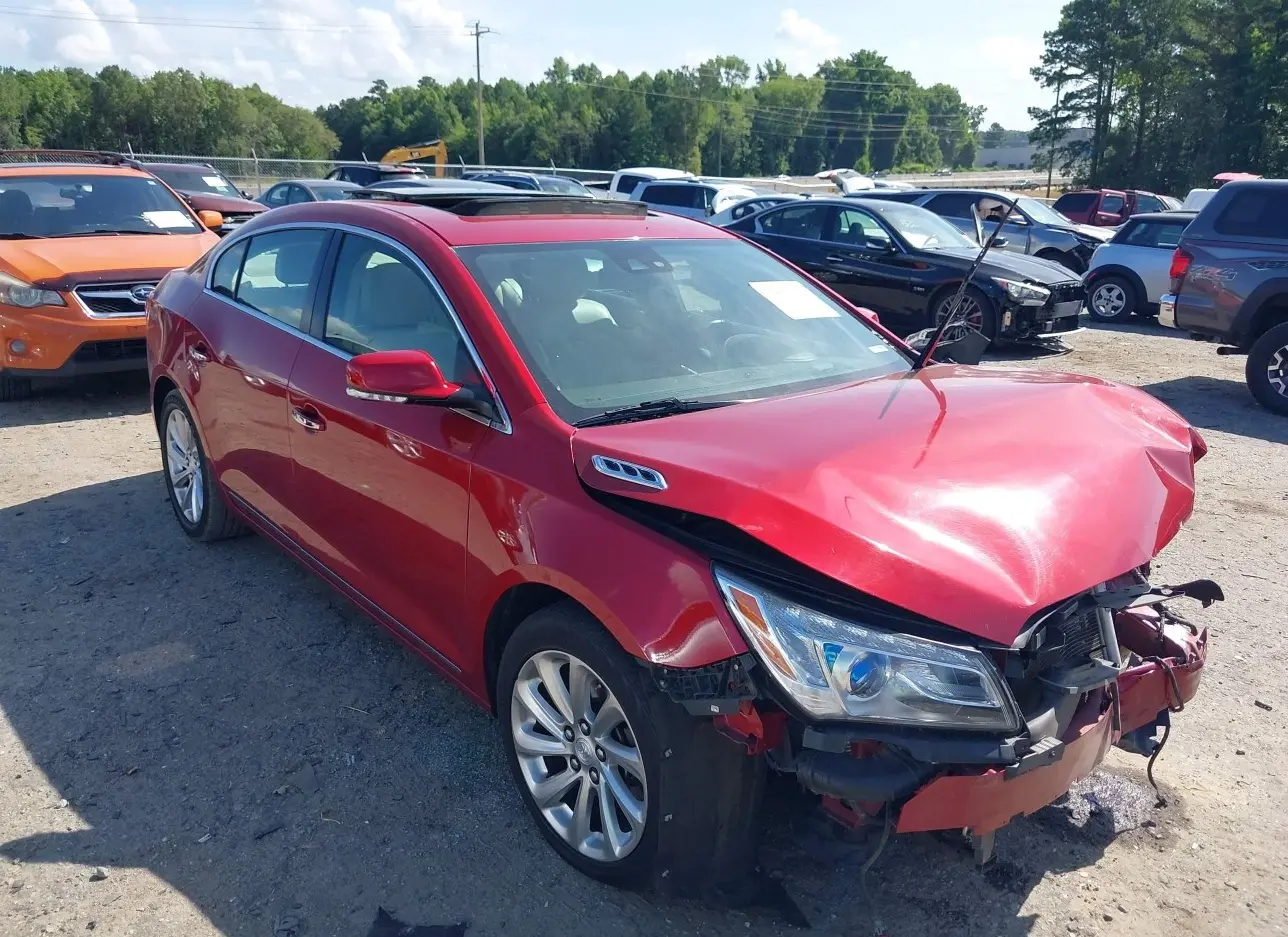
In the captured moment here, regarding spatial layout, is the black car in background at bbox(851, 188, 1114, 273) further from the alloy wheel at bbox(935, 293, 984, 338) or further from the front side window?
the front side window

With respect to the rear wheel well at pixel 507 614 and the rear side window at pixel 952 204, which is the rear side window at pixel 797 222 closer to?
the rear side window at pixel 952 204

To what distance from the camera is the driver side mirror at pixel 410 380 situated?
284 cm

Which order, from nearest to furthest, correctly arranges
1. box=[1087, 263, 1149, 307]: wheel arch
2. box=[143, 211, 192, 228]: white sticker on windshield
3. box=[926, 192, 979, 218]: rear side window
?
box=[143, 211, 192, 228]: white sticker on windshield < box=[1087, 263, 1149, 307]: wheel arch < box=[926, 192, 979, 218]: rear side window

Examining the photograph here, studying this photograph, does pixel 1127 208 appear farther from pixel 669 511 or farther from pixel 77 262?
pixel 669 511

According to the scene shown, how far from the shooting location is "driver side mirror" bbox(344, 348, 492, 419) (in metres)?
2.84

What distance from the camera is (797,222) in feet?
39.4

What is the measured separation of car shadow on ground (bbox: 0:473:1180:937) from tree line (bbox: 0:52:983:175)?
184ft

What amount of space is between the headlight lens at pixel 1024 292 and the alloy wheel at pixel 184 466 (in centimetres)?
834

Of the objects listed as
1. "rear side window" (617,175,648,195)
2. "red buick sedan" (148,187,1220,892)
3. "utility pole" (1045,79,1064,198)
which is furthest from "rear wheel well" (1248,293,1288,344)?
"utility pole" (1045,79,1064,198)

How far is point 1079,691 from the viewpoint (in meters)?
2.26

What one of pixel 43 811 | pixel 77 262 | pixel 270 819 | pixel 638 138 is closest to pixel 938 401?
pixel 270 819

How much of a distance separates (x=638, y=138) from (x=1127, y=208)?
68.4 metres

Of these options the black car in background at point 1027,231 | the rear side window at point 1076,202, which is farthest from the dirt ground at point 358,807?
the rear side window at point 1076,202

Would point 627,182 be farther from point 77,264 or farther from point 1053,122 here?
point 1053,122
